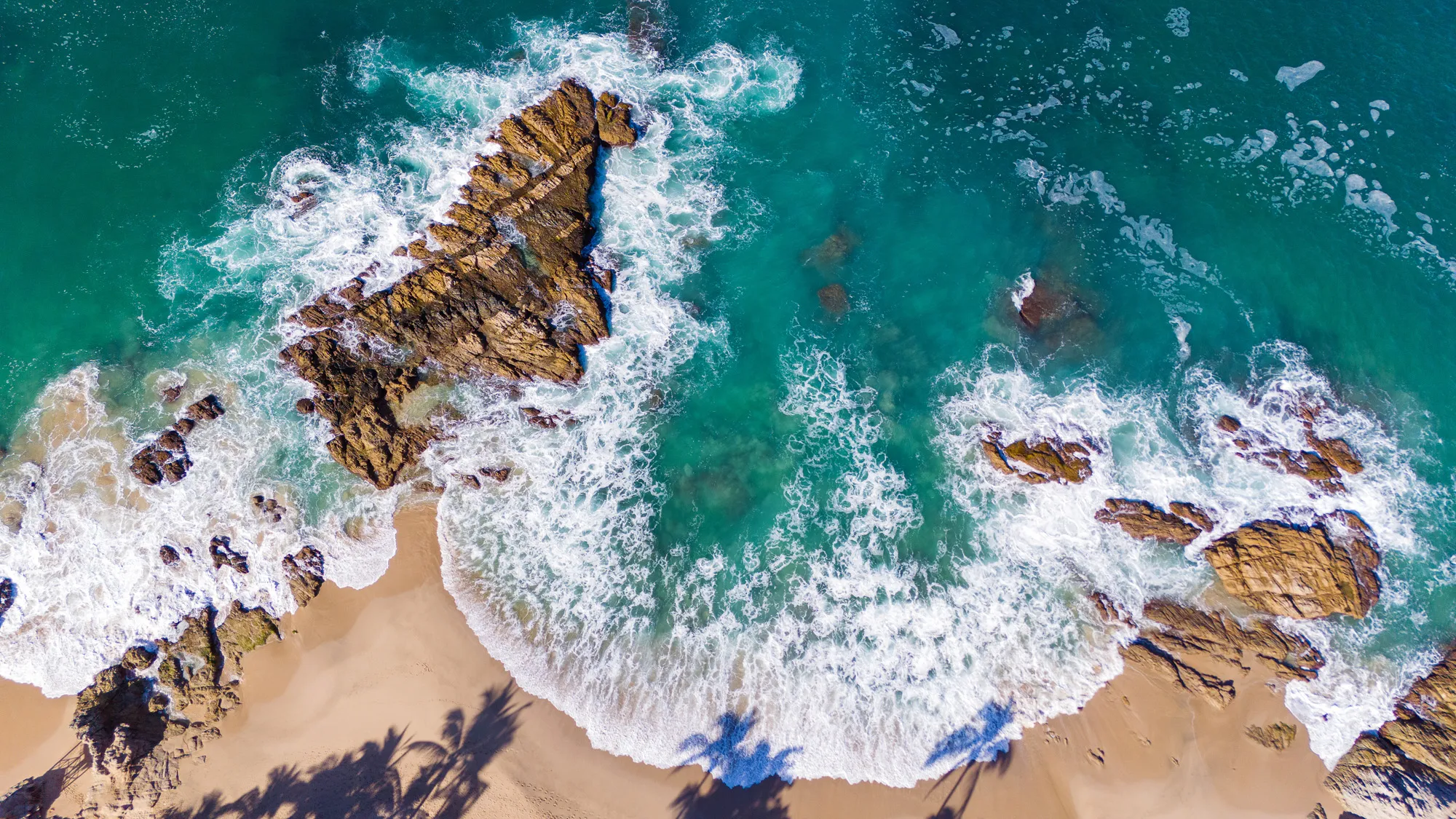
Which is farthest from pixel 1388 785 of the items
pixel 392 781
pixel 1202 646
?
pixel 392 781

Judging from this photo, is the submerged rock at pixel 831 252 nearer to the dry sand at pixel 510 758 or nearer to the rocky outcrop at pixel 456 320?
the rocky outcrop at pixel 456 320

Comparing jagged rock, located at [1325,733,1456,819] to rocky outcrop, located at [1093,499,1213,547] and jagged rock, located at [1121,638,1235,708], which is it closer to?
jagged rock, located at [1121,638,1235,708]

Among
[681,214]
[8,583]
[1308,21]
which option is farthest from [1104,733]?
[8,583]

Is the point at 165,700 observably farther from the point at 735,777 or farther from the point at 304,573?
the point at 735,777

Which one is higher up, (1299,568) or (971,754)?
(971,754)

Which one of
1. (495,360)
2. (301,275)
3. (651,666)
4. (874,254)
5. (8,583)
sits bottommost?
(651,666)

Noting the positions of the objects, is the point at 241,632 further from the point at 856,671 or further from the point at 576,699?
the point at 856,671

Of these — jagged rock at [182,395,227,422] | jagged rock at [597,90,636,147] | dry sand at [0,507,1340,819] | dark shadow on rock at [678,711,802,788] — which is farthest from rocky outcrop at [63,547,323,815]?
jagged rock at [597,90,636,147]

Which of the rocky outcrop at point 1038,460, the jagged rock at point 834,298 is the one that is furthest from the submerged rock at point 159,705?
the rocky outcrop at point 1038,460
